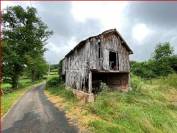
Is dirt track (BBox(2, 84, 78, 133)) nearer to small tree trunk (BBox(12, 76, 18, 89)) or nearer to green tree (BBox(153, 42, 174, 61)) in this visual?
small tree trunk (BBox(12, 76, 18, 89))

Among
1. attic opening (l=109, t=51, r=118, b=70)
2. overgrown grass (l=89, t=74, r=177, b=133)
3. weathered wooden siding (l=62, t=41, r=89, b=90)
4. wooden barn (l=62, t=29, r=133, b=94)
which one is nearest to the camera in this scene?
overgrown grass (l=89, t=74, r=177, b=133)

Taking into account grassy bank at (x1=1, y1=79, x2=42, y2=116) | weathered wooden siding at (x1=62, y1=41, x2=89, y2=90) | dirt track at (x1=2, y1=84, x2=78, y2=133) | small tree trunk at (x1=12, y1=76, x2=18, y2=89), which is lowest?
dirt track at (x1=2, y1=84, x2=78, y2=133)

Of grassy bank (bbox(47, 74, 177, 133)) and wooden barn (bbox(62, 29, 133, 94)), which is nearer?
grassy bank (bbox(47, 74, 177, 133))

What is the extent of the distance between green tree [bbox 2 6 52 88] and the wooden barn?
492 inches

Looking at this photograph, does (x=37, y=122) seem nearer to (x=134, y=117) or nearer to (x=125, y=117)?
(x=125, y=117)

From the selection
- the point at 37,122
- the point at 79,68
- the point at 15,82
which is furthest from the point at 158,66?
the point at 37,122

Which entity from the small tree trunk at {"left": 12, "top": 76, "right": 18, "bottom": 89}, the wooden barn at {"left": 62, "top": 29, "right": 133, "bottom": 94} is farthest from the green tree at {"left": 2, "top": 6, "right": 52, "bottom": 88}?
the wooden barn at {"left": 62, "top": 29, "right": 133, "bottom": 94}

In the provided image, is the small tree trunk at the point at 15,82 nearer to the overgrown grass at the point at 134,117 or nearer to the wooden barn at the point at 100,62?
the wooden barn at the point at 100,62

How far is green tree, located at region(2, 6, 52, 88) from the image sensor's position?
3556cm

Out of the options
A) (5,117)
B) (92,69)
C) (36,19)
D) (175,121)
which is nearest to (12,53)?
(36,19)

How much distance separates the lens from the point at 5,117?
1523 centimetres

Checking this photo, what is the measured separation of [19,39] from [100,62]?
21401 millimetres

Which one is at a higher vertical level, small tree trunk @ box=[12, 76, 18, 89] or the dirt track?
small tree trunk @ box=[12, 76, 18, 89]

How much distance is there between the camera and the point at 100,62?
2186 centimetres
